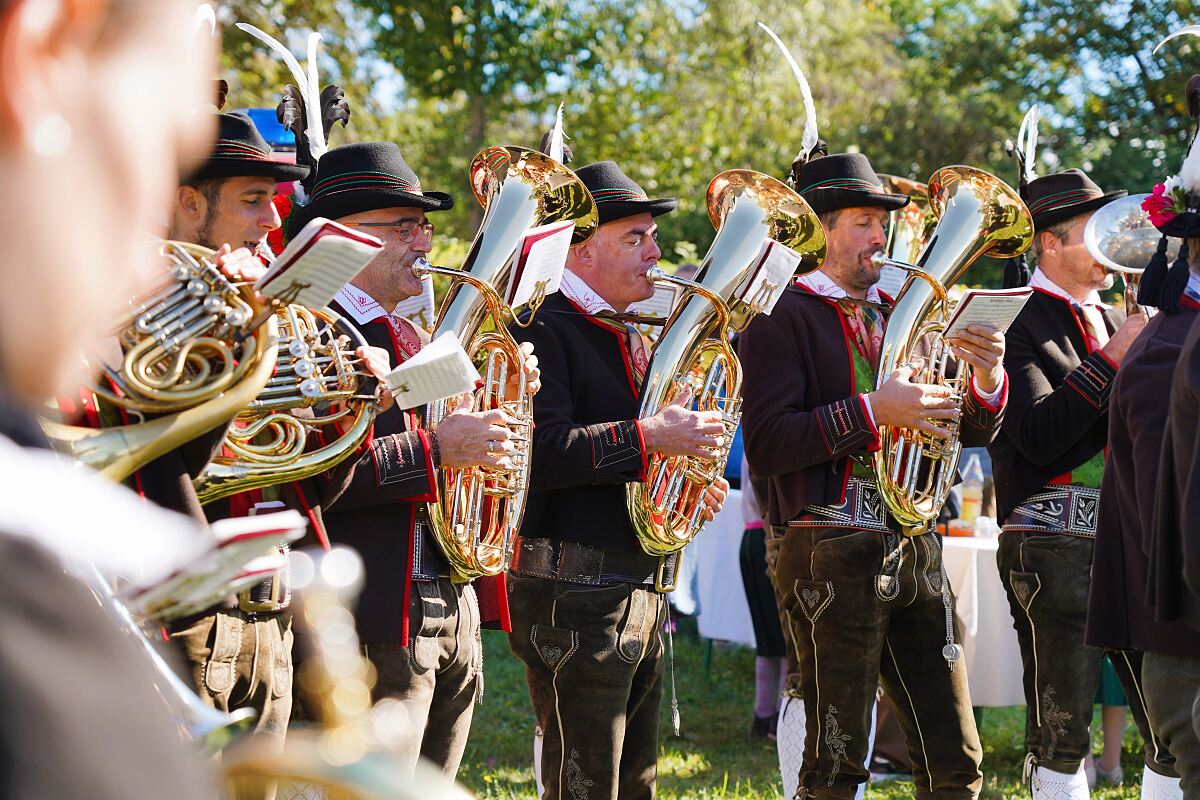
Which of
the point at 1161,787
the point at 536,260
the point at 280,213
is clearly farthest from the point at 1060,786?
the point at 280,213

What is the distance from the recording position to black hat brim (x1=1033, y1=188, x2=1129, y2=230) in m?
5.32

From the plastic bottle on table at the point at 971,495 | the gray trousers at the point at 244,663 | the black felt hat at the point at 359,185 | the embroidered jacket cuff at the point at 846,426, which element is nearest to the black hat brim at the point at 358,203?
the black felt hat at the point at 359,185

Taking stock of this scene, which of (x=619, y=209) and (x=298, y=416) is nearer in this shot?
(x=298, y=416)

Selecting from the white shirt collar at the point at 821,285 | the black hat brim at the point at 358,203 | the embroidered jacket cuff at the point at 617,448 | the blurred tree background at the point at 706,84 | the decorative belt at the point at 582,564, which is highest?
the blurred tree background at the point at 706,84

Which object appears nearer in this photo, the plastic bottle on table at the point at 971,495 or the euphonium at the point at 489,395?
the euphonium at the point at 489,395

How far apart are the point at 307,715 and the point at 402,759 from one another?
1.21ft

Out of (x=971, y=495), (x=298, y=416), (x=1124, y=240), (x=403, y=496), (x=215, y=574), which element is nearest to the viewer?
(x=215, y=574)

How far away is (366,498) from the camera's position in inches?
133

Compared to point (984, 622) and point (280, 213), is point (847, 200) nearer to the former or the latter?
point (280, 213)

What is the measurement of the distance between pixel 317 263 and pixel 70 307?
66.7 inches

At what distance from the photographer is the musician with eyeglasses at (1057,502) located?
15.6 feet

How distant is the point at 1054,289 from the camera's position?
5.27 meters

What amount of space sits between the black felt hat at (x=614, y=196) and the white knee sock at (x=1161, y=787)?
2.44m

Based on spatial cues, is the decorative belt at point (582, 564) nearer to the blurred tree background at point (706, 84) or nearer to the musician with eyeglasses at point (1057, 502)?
the musician with eyeglasses at point (1057, 502)
